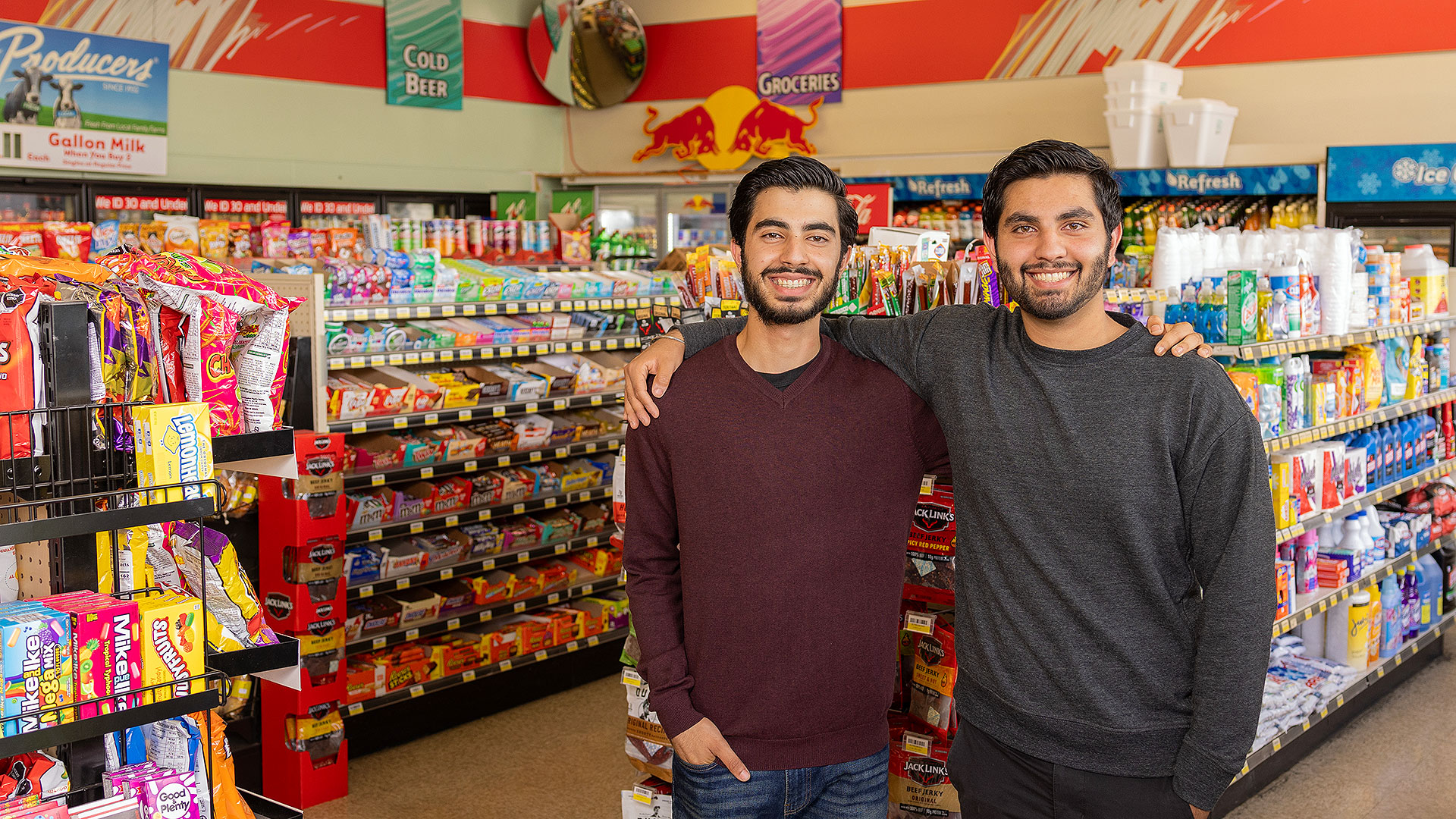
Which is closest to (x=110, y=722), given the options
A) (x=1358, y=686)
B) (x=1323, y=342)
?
(x=1323, y=342)

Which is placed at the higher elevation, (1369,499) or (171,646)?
(171,646)

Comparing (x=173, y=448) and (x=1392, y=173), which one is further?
(x=1392, y=173)

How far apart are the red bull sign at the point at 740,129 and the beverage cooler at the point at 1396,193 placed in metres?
4.69

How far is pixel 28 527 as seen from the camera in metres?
1.78

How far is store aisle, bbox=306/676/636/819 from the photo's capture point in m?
4.30

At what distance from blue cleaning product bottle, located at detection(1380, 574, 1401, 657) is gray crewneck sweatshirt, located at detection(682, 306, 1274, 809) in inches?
145

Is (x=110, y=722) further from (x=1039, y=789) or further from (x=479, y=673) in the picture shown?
(x=479, y=673)

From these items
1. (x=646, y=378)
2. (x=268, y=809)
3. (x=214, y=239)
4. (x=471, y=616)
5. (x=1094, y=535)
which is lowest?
(x=471, y=616)

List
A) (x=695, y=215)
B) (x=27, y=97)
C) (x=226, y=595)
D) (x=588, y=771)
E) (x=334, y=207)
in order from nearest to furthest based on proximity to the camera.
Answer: (x=226, y=595) < (x=588, y=771) < (x=27, y=97) < (x=334, y=207) < (x=695, y=215)

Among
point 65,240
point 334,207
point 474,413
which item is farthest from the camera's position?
point 334,207

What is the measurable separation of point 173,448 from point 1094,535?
4.98 ft

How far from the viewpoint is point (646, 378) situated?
2.28 meters

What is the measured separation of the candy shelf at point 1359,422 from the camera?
12.7ft

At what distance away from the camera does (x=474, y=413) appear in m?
5.25
